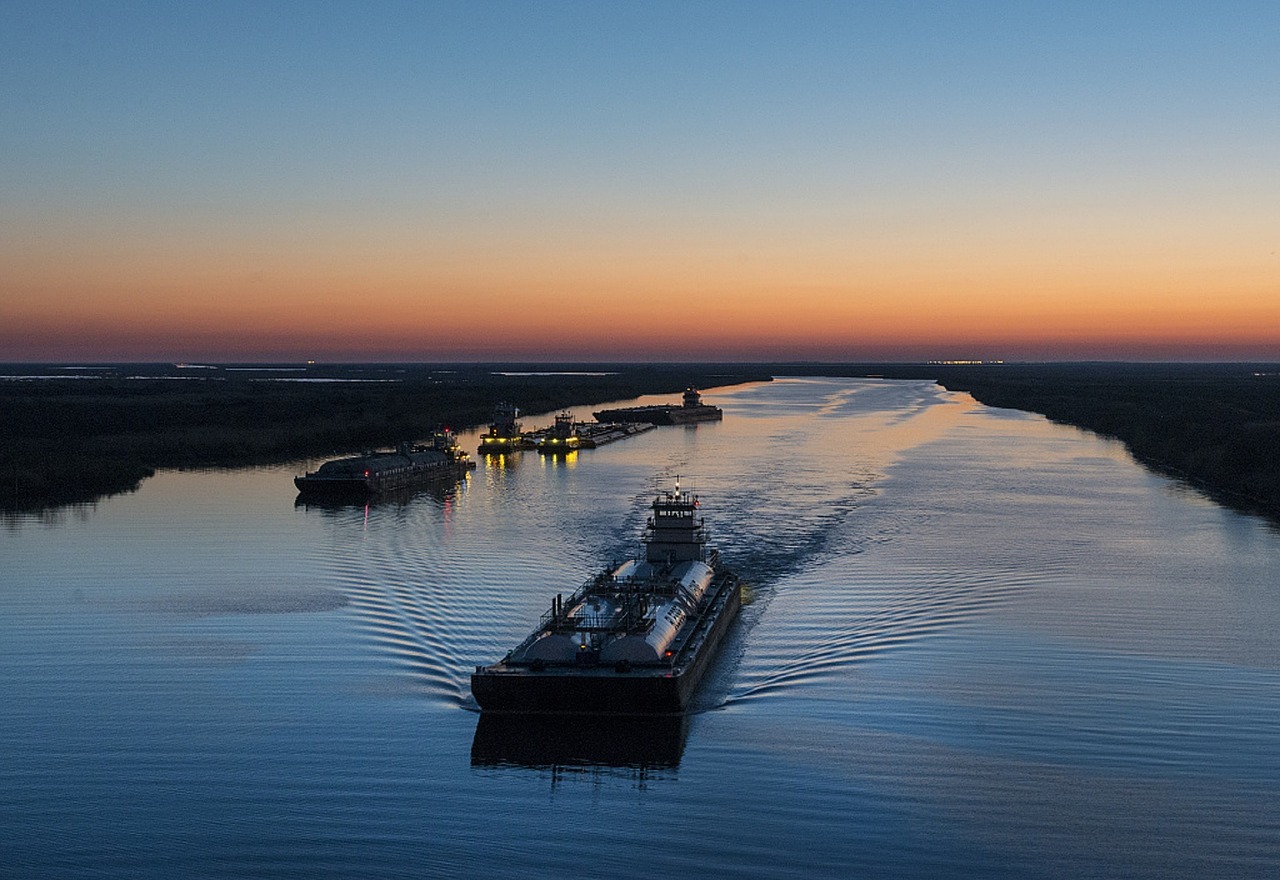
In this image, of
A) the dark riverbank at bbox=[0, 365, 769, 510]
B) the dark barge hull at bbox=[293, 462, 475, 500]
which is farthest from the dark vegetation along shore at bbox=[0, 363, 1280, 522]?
the dark barge hull at bbox=[293, 462, 475, 500]

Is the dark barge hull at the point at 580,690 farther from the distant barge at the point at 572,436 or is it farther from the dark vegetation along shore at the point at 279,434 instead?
the distant barge at the point at 572,436

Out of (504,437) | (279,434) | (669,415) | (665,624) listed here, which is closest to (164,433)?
(279,434)

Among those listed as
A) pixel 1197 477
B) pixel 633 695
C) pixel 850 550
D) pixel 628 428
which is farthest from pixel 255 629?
pixel 628 428

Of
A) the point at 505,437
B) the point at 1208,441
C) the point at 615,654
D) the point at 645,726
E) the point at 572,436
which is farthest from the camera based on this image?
the point at 572,436

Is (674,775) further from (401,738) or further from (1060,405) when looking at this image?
(1060,405)

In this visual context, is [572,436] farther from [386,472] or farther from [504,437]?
[386,472]

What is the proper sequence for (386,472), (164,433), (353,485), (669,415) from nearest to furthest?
1. (353,485)
2. (386,472)
3. (164,433)
4. (669,415)
